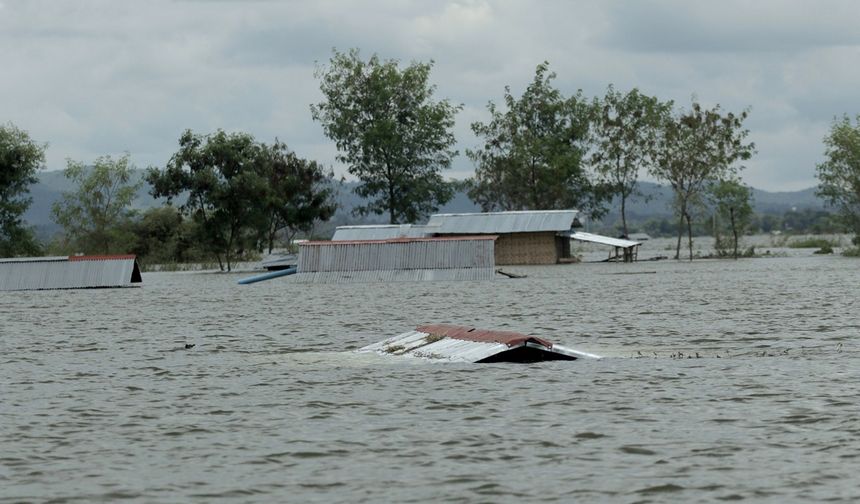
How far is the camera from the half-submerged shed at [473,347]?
63.4 feet

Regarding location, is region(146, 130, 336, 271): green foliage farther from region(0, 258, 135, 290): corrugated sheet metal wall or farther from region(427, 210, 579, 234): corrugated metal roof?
region(0, 258, 135, 290): corrugated sheet metal wall

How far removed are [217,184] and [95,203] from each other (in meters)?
17.2

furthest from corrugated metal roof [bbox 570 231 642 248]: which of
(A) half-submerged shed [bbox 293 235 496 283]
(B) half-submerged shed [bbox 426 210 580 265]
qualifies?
(A) half-submerged shed [bbox 293 235 496 283]

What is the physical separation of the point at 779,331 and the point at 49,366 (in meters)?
13.3

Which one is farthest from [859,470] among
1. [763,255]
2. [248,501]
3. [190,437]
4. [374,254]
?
[763,255]

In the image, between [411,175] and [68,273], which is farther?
[411,175]

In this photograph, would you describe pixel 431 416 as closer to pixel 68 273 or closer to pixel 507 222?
pixel 68 273

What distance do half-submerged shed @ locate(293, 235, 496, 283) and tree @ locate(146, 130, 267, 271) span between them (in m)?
24.1

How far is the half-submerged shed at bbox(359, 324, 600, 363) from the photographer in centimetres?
1931

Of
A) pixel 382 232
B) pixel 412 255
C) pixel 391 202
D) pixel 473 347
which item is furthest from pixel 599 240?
pixel 473 347

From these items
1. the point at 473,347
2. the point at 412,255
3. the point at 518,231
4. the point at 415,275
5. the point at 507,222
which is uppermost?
the point at 507,222

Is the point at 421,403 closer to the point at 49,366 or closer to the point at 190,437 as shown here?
the point at 190,437

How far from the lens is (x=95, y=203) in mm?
95312

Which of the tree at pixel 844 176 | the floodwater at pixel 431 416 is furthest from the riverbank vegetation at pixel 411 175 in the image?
the floodwater at pixel 431 416
